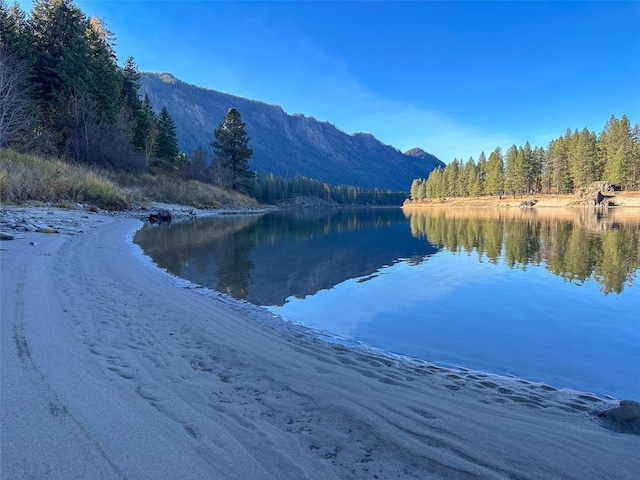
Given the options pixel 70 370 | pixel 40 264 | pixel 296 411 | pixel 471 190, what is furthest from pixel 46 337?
pixel 471 190

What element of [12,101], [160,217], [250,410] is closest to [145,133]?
[12,101]

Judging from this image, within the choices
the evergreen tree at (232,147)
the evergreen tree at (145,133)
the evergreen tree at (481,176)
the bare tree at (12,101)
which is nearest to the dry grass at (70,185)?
the bare tree at (12,101)

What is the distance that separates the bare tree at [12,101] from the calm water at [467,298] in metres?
16.1

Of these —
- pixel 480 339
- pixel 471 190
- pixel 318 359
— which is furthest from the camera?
pixel 471 190

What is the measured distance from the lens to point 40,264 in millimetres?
6426

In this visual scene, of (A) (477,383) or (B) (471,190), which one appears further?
(B) (471,190)

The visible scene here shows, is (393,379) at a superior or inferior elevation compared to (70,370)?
inferior

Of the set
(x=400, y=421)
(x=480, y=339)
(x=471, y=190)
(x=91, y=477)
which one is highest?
(x=471, y=190)

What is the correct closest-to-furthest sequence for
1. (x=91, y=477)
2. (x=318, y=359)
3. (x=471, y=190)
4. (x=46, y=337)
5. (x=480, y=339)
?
1. (x=91, y=477)
2. (x=46, y=337)
3. (x=318, y=359)
4. (x=480, y=339)
5. (x=471, y=190)

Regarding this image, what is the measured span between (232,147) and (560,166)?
71.4m

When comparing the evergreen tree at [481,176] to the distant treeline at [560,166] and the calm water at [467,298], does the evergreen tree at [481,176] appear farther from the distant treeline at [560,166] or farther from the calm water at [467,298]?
the calm water at [467,298]

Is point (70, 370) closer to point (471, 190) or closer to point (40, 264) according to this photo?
point (40, 264)

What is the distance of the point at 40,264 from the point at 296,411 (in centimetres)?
642

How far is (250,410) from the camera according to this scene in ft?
8.50
